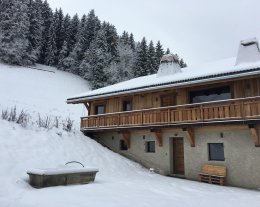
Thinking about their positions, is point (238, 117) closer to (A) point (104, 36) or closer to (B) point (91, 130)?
(B) point (91, 130)

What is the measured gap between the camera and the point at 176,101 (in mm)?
17203

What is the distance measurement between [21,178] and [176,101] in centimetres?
1034

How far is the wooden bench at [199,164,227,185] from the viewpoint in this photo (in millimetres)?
14188

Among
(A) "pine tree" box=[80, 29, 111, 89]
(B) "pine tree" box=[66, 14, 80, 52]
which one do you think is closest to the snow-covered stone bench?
(A) "pine tree" box=[80, 29, 111, 89]

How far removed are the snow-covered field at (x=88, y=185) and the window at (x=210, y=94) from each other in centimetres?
484

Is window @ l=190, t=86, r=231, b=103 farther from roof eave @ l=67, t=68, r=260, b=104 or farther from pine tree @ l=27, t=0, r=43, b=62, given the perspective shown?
pine tree @ l=27, t=0, r=43, b=62

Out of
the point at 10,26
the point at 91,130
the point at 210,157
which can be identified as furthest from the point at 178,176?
the point at 10,26

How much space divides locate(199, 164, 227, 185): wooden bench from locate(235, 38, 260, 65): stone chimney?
631 cm

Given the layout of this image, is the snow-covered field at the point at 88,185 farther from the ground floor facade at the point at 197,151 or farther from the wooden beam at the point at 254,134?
the wooden beam at the point at 254,134

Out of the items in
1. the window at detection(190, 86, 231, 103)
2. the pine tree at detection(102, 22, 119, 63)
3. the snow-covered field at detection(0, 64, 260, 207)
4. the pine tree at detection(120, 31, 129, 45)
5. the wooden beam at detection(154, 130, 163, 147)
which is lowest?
the snow-covered field at detection(0, 64, 260, 207)

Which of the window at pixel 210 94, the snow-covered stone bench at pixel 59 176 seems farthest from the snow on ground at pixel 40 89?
the snow-covered stone bench at pixel 59 176

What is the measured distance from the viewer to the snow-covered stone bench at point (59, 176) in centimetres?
974

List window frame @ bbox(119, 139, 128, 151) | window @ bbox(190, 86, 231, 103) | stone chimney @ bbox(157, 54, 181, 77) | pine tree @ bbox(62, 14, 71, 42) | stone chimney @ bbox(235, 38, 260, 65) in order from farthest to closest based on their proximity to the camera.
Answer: pine tree @ bbox(62, 14, 71, 42) < stone chimney @ bbox(157, 54, 181, 77) < window frame @ bbox(119, 139, 128, 151) < stone chimney @ bbox(235, 38, 260, 65) < window @ bbox(190, 86, 231, 103)

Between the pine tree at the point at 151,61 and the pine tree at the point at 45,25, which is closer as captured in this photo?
the pine tree at the point at 151,61
